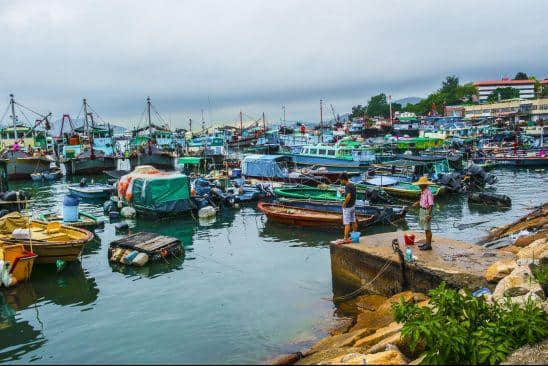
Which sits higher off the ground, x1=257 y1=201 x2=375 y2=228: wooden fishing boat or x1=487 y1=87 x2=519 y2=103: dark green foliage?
x1=487 y1=87 x2=519 y2=103: dark green foliage

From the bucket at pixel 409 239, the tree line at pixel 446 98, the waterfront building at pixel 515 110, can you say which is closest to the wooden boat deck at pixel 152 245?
the bucket at pixel 409 239

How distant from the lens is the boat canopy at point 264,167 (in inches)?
1314

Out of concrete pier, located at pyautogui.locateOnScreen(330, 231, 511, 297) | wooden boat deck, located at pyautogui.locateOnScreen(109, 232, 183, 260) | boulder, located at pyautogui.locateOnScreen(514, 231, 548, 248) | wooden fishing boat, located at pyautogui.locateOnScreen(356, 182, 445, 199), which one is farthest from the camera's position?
wooden fishing boat, located at pyautogui.locateOnScreen(356, 182, 445, 199)

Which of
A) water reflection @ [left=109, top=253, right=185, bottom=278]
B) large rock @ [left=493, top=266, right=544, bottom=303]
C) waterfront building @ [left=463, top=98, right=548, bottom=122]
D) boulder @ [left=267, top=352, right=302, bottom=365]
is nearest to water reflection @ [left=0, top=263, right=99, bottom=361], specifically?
water reflection @ [left=109, top=253, right=185, bottom=278]

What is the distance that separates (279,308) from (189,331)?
2434mm

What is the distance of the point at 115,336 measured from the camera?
9555 millimetres

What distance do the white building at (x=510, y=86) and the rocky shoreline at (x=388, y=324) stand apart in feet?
346

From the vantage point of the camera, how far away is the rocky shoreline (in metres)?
6.18

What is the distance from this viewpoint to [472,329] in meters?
6.11

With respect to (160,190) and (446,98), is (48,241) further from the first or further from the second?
(446,98)

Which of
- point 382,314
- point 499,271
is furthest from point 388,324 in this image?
point 499,271

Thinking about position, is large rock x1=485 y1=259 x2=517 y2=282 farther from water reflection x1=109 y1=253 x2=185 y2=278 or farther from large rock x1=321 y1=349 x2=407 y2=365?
water reflection x1=109 y1=253 x2=185 y2=278

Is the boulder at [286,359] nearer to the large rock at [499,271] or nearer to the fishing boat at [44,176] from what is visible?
the large rock at [499,271]

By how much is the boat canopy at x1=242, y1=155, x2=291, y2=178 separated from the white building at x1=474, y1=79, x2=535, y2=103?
85395 millimetres
